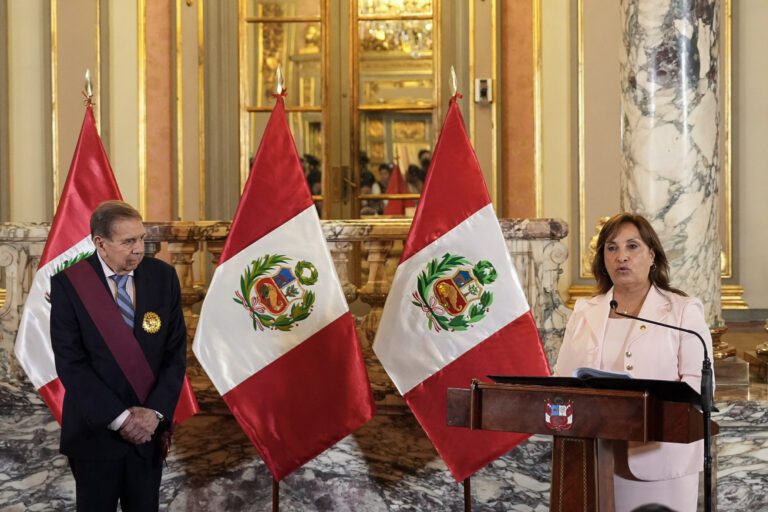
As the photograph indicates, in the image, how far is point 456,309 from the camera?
397cm

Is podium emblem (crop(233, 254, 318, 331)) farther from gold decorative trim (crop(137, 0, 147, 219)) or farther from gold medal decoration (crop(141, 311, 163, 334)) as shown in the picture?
gold decorative trim (crop(137, 0, 147, 219))

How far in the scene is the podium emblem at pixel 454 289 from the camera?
3.97m

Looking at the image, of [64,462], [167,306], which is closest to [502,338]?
[167,306]

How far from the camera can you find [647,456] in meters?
2.95

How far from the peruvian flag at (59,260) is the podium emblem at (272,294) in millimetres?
394

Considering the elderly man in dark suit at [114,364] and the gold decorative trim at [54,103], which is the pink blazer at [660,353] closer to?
the elderly man in dark suit at [114,364]

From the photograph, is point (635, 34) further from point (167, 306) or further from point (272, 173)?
point (167, 306)

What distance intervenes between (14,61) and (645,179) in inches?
178

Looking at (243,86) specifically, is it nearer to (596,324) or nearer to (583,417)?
(596,324)

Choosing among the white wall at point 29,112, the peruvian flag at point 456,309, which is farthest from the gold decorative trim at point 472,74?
the peruvian flag at point 456,309

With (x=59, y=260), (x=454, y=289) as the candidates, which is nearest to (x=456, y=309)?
(x=454, y=289)

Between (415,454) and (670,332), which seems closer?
(670,332)

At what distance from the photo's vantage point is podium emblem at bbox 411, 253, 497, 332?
13.0 feet

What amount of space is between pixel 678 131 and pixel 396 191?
3.10 meters
